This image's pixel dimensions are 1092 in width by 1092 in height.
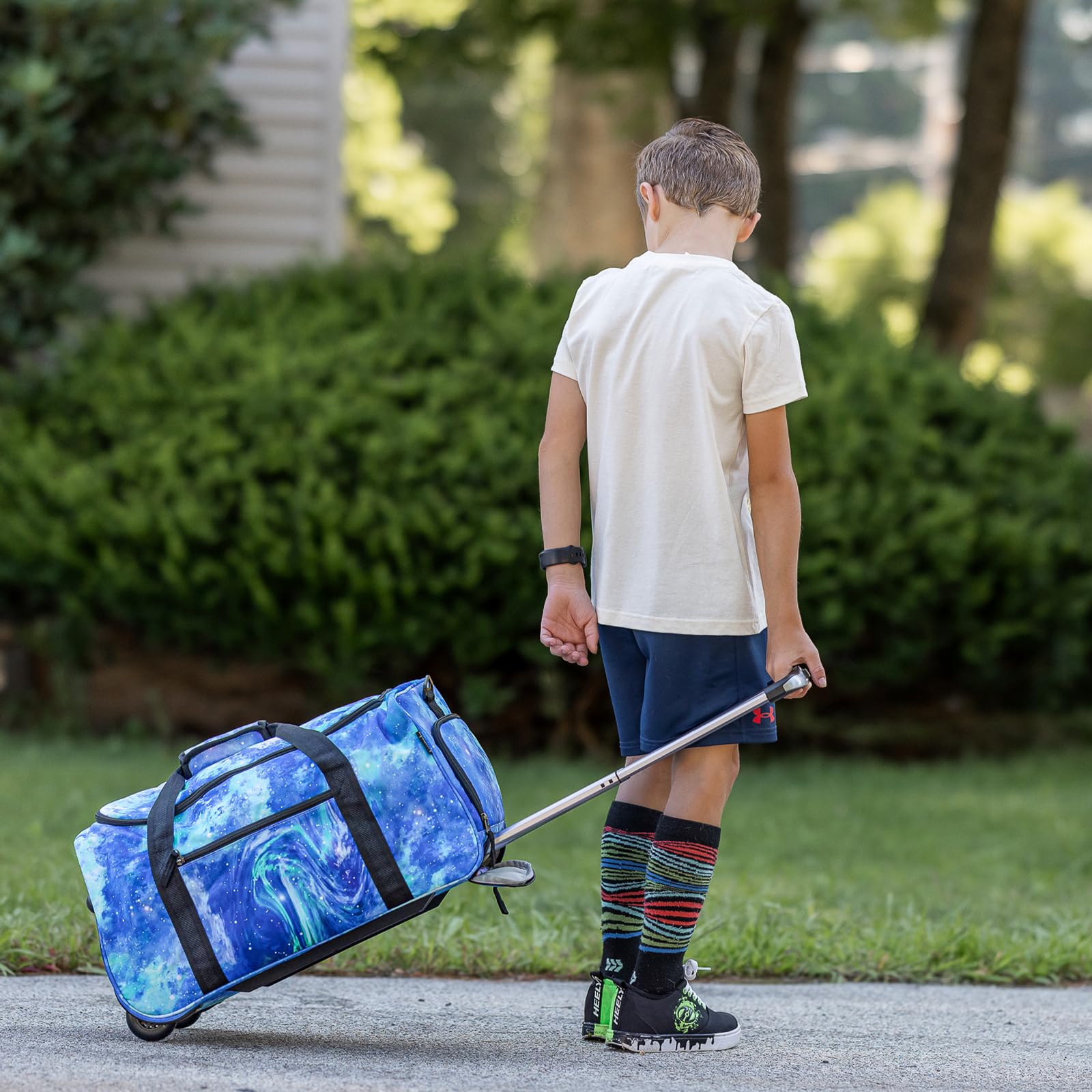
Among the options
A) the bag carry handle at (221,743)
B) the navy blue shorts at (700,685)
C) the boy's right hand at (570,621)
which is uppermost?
the boy's right hand at (570,621)

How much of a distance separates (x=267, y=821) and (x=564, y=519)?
84 cm

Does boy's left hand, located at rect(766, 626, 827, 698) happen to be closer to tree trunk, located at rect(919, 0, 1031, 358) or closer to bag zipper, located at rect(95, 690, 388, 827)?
bag zipper, located at rect(95, 690, 388, 827)

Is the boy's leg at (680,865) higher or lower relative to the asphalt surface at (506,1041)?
higher

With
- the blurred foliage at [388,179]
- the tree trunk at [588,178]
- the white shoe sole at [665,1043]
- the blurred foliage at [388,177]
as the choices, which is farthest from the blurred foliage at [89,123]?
the blurred foliage at [388,179]

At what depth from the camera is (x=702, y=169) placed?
292cm

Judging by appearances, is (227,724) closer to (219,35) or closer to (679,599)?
(219,35)

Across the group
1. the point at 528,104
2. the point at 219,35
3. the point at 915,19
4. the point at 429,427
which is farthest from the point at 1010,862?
the point at 528,104

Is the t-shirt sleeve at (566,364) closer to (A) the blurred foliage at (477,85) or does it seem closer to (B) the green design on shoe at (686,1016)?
(B) the green design on shoe at (686,1016)

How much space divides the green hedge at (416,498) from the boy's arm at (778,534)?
3.45 metres

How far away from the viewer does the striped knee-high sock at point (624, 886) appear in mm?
3078

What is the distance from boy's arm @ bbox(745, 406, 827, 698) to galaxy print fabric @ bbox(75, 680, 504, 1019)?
0.64 metres

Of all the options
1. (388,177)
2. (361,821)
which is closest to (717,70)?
(361,821)

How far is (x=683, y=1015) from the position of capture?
9.64 feet

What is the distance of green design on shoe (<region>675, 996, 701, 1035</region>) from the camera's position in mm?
2936
